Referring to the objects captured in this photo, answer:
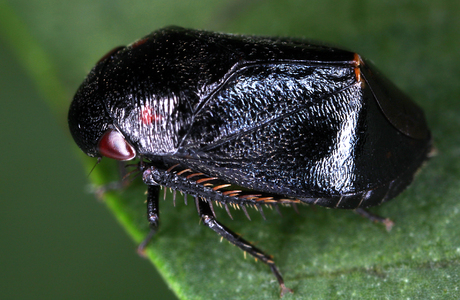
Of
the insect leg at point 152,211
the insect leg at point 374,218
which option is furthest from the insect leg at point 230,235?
the insect leg at point 374,218

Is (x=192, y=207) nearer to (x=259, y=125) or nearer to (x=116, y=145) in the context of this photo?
(x=116, y=145)

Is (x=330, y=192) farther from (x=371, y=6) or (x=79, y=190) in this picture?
(x=79, y=190)

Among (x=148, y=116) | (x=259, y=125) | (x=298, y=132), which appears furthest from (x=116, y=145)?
(x=298, y=132)

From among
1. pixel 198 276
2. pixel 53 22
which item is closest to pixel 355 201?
pixel 198 276

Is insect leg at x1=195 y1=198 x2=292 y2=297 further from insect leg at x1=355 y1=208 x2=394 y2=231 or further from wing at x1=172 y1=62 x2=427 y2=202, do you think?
insect leg at x1=355 y1=208 x2=394 y2=231

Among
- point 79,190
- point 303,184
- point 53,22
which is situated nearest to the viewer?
point 303,184

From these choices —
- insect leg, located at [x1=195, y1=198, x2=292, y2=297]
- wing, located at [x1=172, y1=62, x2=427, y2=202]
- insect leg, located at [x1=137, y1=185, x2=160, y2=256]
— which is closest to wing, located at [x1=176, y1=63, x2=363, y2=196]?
wing, located at [x1=172, y1=62, x2=427, y2=202]
